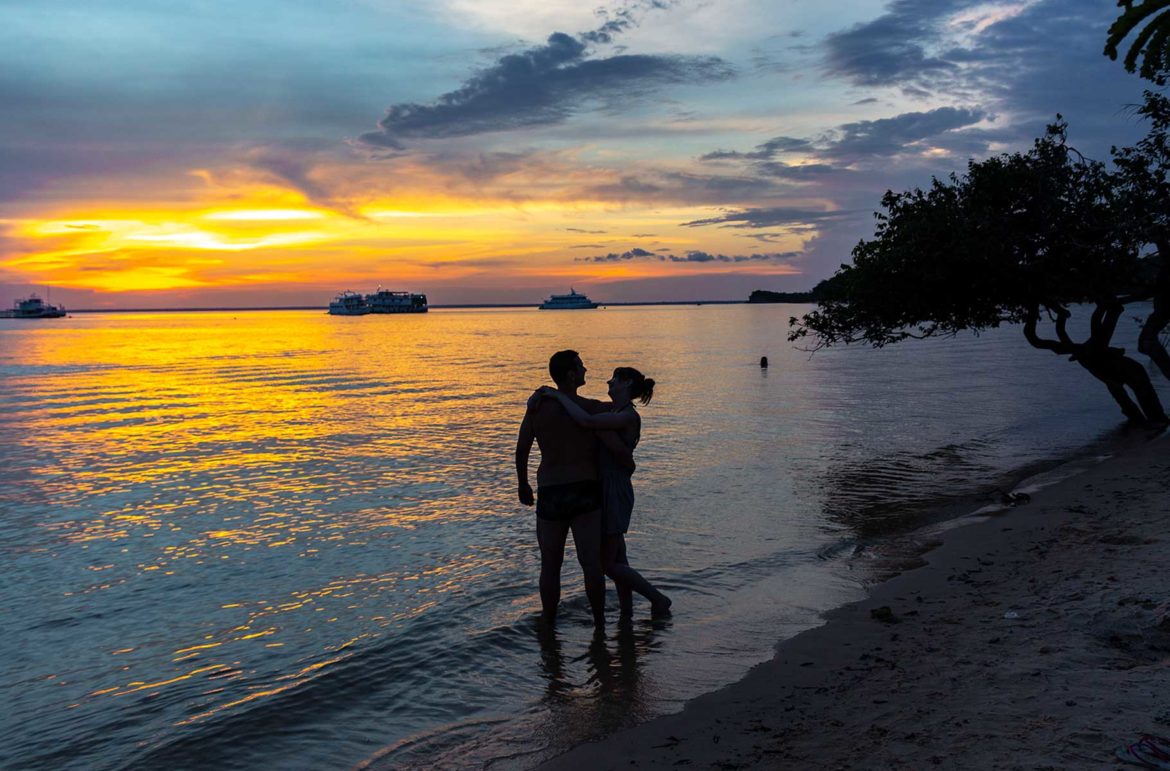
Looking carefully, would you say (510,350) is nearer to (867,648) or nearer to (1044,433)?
(1044,433)

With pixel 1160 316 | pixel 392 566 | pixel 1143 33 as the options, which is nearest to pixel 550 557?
pixel 392 566

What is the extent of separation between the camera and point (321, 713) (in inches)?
258

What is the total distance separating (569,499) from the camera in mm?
7238

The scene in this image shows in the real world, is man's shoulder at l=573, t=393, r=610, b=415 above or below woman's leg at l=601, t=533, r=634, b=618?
above

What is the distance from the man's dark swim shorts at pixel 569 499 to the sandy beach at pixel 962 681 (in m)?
1.87

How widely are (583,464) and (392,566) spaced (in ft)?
15.0

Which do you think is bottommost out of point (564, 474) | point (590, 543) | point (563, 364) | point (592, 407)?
point (590, 543)

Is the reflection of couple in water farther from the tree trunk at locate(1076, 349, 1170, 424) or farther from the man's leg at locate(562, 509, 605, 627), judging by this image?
the tree trunk at locate(1076, 349, 1170, 424)

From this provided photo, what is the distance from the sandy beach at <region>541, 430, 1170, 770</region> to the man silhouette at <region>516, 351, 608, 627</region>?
177 centimetres

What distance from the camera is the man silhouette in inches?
275

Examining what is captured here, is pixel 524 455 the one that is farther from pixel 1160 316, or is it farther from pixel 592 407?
pixel 1160 316

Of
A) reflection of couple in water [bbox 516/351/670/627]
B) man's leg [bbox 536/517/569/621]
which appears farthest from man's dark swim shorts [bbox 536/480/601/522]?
man's leg [bbox 536/517/569/621]

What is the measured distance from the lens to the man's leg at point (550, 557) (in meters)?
7.38

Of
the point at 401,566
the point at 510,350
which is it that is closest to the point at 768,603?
the point at 401,566
